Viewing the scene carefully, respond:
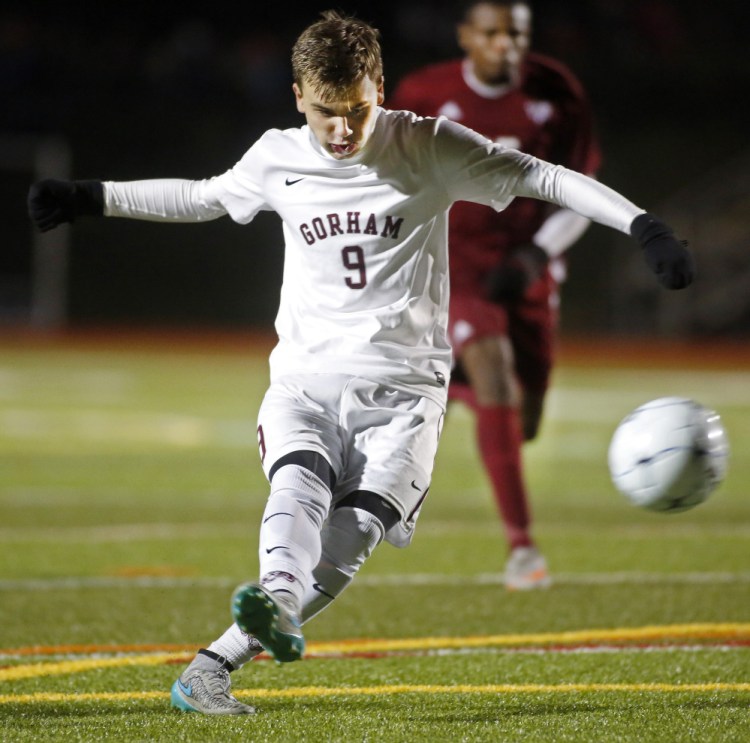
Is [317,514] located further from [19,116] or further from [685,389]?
[19,116]

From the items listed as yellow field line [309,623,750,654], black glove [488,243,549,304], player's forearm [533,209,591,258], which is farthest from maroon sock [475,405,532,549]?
yellow field line [309,623,750,654]

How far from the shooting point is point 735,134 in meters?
24.1

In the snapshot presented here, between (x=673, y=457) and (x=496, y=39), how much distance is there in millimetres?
2839

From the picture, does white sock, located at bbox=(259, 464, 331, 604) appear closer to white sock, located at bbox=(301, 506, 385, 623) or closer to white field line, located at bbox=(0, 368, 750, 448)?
white sock, located at bbox=(301, 506, 385, 623)

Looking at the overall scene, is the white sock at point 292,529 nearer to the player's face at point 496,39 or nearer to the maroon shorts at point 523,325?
the maroon shorts at point 523,325

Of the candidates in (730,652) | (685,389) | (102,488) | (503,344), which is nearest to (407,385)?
(730,652)

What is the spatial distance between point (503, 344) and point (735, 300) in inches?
686

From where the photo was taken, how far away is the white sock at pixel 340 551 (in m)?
3.80

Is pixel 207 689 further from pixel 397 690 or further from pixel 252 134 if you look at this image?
pixel 252 134

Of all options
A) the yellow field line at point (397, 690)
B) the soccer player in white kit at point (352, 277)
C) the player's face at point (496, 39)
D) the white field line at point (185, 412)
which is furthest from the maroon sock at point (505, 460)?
the white field line at point (185, 412)

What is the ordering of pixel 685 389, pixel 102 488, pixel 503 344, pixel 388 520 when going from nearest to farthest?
1. pixel 388 520
2. pixel 503 344
3. pixel 102 488
4. pixel 685 389

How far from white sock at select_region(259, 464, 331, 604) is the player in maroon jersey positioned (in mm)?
2532

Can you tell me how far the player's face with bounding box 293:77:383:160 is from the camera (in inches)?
149

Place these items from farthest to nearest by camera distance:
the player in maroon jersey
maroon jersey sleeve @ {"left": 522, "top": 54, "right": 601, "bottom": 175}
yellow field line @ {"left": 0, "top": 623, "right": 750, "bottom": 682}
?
maroon jersey sleeve @ {"left": 522, "top": 54, "right": 601, "bottom": 175}
the player in maroon jersey
yellow field line @ {"left": 0, "top": 623, "right": 750, "bottom": 682}
